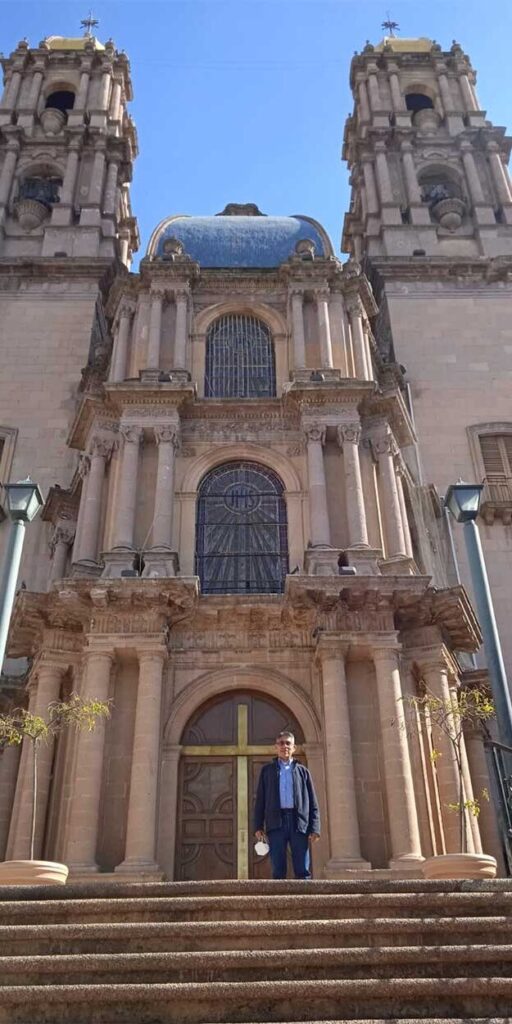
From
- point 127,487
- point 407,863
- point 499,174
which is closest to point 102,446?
point 127,487

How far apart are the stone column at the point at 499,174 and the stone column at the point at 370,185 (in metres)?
4.87

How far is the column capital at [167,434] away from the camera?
795 inches

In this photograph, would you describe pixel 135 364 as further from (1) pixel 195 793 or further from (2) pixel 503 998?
(2) pixel 503 998

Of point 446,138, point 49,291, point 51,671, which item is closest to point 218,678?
point 51,671

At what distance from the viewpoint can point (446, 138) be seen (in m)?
37.8

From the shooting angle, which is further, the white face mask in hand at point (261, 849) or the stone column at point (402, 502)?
the stone column at point (402, 502)

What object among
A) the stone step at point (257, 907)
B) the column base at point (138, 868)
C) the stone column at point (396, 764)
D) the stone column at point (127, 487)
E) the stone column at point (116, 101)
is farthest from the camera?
the stone column at point (116, 101)

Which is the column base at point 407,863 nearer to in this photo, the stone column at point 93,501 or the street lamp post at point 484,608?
the street lamp post at point 484,608

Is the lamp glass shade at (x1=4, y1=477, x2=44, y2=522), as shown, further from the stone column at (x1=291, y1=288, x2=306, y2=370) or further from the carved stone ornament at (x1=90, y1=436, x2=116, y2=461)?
the stone column at (x1=291, y1=288, x2=306, y2=370)

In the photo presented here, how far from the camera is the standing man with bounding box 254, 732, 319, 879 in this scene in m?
11.6

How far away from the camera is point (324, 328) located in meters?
22.8

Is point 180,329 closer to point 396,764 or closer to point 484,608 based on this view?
point 396,764

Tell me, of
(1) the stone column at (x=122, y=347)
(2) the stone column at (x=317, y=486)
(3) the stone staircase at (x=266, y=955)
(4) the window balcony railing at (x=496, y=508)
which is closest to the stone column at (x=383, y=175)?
(4) the window balcony railing at (x=496, y=508)

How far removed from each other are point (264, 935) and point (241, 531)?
40.2 feet
